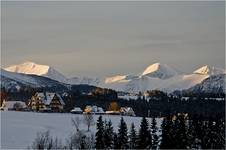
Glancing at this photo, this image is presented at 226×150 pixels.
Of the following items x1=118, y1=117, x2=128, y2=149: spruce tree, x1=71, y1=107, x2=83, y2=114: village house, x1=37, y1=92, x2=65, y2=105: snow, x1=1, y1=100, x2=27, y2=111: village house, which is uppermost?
x1=37, y1=92, x2=65, y2=105: snow

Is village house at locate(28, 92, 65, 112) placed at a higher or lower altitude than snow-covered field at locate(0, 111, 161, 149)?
higher

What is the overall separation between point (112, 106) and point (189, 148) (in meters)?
77.5

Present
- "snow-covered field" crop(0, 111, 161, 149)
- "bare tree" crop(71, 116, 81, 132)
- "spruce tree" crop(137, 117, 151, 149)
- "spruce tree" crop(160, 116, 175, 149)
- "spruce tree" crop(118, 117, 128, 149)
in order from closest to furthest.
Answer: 1. "spruce tree" crop(160, 116, 175, 149)
2. "spruce tree" crop(137, 117, 151, 149)
3. "spruce tree" crop(118, 117, 128, 149)
4. "snow-covered field" crop(0, 111, 161, 149)
5. "bare tree" crop(71, 116, 81, 132)

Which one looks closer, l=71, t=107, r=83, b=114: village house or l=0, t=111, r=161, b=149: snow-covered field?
l=0, t=111, r=161, b=149: snow-covered field

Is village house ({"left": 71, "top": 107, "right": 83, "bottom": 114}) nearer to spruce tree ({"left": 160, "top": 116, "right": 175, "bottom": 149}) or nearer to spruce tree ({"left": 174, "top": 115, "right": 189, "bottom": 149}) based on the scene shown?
spruce tree ({"left": 174, "top": 115, "right": 189, "bottom": 149})

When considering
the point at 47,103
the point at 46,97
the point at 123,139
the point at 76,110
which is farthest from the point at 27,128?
the point at 46,97

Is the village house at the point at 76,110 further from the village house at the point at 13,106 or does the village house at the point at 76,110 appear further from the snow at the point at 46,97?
the village house at the point at 13,106

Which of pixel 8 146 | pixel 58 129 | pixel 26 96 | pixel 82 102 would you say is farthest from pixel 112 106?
pixel 8 146

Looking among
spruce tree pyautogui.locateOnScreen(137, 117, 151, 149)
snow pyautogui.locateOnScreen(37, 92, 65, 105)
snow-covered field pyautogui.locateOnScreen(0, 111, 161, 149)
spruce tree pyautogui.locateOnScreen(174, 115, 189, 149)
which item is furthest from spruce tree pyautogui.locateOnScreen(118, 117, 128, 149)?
snow pyautogui.locateOnScreen(37, 92, 65, 105)

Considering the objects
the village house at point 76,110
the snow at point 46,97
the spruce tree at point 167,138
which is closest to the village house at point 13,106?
the snow at point 46,97

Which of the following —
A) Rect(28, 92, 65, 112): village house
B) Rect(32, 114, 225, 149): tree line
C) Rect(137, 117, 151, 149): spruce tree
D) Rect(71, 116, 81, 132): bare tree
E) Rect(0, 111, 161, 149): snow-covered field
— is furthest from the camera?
Rect(28, 92, 65, 112): village house

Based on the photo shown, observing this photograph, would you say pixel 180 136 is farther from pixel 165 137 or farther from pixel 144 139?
pixel 144 139

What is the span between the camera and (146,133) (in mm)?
48250

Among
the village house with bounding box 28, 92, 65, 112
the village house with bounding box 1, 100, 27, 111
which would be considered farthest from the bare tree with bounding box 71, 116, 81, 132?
the village house with bounding box 28, 92, 65, 112
